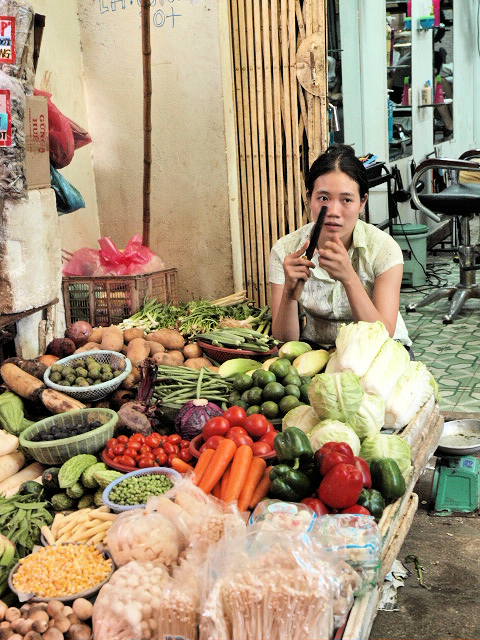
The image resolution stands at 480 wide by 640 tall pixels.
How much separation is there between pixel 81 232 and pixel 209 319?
158 centimetres

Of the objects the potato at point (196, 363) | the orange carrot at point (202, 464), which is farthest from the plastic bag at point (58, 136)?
the orange carrot at point (202, 464)

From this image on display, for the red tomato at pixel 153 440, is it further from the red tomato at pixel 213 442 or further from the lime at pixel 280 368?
the lime at pixel 280 368

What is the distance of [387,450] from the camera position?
2719 millimetres

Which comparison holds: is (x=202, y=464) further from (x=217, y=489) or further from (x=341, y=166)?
(x=341, y=166)

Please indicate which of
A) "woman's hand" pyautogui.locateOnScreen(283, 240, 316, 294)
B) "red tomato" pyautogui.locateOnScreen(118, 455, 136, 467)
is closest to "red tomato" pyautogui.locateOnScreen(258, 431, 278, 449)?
"red tomato" pyautogui.locateOnScreen(118, 455, 136, 467)

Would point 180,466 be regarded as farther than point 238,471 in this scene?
Yes

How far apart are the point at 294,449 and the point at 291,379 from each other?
81 cm

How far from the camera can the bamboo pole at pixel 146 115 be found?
4.78m

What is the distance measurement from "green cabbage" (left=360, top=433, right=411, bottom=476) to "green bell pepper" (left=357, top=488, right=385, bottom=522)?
0.30m

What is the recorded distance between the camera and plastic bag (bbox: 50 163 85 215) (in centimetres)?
428

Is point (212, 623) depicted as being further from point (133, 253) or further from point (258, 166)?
point (258, 166)

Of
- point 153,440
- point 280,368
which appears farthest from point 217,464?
point 280,368

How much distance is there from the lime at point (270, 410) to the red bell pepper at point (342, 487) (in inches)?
30.8

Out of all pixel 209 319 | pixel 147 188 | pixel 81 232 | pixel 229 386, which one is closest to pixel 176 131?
pixel 147 188
